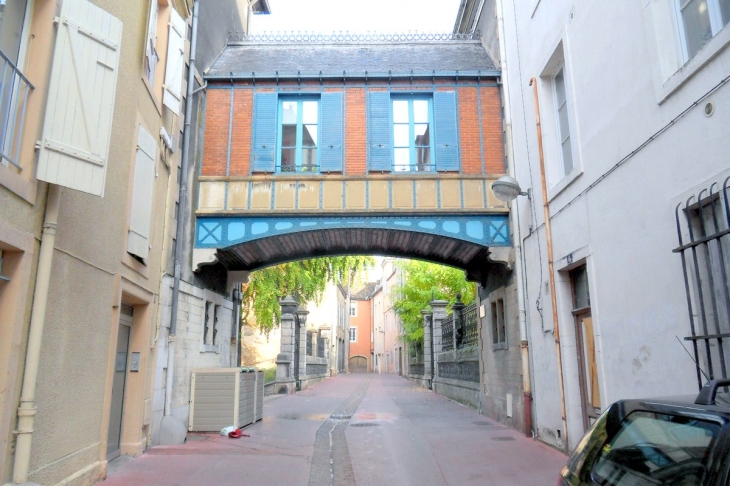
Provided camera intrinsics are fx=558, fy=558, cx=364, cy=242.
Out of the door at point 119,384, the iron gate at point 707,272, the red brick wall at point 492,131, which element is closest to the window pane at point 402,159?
the red brick wall at point 492,131

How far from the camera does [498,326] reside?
1187 centimetres

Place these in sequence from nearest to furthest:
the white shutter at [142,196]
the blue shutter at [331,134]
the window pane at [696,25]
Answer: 1. the window pane at [696,25]
2. the white shutter at [142,196]
3. the blue shutter at [331,134]

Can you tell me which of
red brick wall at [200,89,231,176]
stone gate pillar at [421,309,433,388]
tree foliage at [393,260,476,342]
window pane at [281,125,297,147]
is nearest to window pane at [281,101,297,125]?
window pane at [281,125,297,147]

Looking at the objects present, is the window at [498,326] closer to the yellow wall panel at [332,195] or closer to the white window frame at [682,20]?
the yellow wall panel at [332,195]

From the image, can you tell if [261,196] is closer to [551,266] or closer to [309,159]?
[309,159]

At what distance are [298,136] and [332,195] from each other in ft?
4.98

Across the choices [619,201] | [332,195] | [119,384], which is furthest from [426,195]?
[119,384]

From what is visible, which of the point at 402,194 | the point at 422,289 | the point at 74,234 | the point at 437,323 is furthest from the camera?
the point at 422,289

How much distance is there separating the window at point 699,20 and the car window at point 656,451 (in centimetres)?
398

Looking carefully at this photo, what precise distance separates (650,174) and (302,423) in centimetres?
885

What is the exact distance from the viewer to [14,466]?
15.4 feet

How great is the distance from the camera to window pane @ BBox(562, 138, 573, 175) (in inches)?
326

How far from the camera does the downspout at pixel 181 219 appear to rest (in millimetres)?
9172

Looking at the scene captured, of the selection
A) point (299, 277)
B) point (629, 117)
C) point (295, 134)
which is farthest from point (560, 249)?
point (299, 277)
